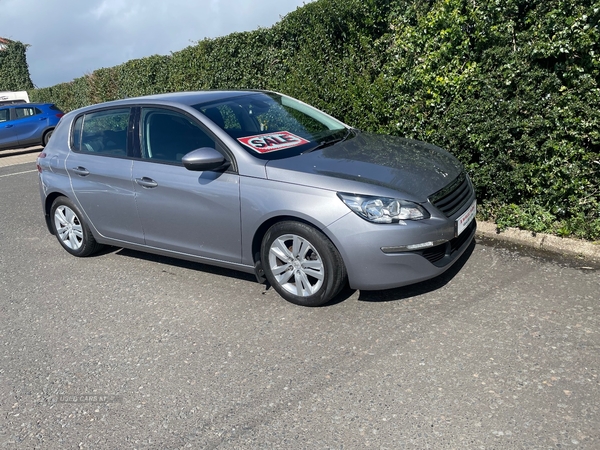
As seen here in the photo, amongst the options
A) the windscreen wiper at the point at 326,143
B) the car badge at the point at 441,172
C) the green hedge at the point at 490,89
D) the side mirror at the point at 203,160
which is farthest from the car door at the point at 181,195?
the green hedge at the point at 490,89

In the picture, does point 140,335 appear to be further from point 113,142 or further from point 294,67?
point 294,67

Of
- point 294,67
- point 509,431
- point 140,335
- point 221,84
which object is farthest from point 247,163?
point 221,84

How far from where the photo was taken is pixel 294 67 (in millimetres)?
8625

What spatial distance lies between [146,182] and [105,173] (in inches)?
23.5

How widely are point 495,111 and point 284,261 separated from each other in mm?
2778

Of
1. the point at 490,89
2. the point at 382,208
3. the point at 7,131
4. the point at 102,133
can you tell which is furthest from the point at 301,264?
the point at 7,131

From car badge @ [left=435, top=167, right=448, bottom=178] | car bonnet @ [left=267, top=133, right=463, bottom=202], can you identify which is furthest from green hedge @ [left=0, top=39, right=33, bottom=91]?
car badge @ [left=435, top=167, right=448, bottom=178]

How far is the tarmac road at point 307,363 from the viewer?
113 inches

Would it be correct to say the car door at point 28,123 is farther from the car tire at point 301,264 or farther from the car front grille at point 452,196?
the car front grille at point 452,196

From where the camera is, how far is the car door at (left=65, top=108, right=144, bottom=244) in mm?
5023

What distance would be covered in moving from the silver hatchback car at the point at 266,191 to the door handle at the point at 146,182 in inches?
0.4

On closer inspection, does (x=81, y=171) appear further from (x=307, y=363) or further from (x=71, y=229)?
(x=307, y=363)

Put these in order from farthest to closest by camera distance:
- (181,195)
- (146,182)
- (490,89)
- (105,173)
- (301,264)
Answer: (490,89)
(105,173)
(146,182)
(181,195)
(301,264)

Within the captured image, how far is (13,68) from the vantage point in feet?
117
